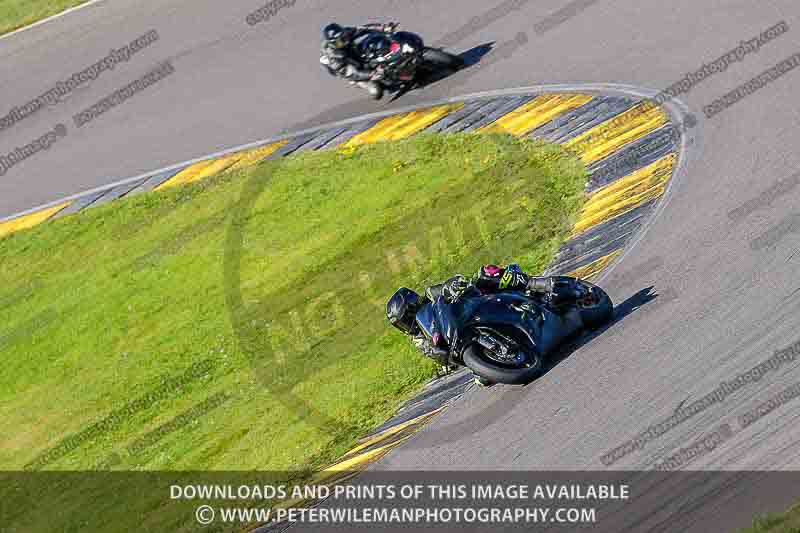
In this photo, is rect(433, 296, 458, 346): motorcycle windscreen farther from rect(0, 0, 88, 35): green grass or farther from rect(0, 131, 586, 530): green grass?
rect(0, 0, 88, 35): green grass

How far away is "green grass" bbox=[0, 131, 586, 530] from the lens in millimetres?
16359

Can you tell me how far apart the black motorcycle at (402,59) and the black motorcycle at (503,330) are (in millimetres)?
9838

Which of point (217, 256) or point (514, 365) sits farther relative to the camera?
point (217, 256)

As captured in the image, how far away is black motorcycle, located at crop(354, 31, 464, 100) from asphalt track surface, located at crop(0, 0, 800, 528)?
38 cm

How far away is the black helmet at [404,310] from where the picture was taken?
1360 cm

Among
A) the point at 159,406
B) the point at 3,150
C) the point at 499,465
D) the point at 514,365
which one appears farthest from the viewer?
the point at 3,150

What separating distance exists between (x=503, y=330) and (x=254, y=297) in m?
7.36

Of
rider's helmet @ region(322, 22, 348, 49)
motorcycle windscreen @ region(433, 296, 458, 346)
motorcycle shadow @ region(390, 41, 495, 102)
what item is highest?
rider's helmet @ region(322, 22, 348, 49)

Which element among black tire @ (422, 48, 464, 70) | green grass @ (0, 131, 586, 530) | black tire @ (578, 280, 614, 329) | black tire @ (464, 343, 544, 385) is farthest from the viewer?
black tire @ (422, 48, 464, 70)

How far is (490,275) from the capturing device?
13.6 meters

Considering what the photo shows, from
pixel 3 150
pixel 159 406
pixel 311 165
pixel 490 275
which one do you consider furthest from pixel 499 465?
pixel 3 150

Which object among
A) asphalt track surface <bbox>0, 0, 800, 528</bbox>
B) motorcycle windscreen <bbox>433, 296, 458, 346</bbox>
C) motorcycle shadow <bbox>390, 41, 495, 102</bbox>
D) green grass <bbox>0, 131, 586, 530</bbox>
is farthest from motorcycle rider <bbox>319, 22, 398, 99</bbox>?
motorcycle windscreen <bbox>433, 296, 458, 346</bbox>

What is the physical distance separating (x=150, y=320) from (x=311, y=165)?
484cm

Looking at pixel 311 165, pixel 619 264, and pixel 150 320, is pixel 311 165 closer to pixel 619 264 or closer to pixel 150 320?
pixel 150 320
